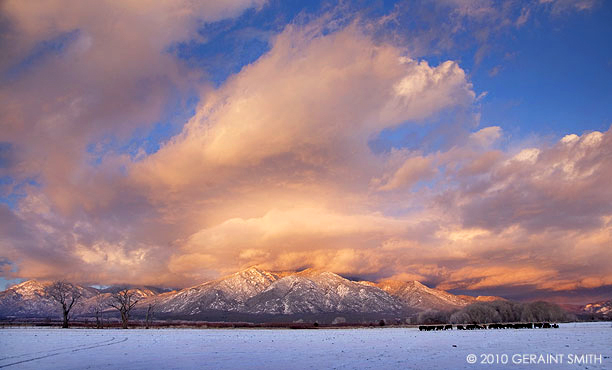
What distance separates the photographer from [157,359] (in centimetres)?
3372

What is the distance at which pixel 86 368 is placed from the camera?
27.5 meters

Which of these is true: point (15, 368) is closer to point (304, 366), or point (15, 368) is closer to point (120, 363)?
point (120, 363)

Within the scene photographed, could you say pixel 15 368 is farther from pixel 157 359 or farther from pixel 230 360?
pixel 230 360

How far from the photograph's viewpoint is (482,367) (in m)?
27.0

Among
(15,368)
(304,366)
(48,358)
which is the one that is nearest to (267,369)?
(304,366)

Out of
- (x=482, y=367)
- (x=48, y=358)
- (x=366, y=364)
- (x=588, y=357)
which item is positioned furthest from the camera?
(x=48, y=358)

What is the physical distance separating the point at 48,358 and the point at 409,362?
29.3m

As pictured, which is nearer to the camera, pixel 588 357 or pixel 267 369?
pixel 267 369

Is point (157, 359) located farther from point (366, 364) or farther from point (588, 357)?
point (588, 357)

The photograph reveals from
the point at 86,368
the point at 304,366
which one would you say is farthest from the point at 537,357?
the point at 86,368

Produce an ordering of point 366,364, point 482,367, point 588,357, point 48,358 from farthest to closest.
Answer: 1. point 48,358
2. point 588,357
3. point 366,364
4. point 482,367

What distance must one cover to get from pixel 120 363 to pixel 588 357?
1409 inches

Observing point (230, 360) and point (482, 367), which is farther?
point (230, 360)

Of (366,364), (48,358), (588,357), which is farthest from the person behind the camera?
(48,358)
